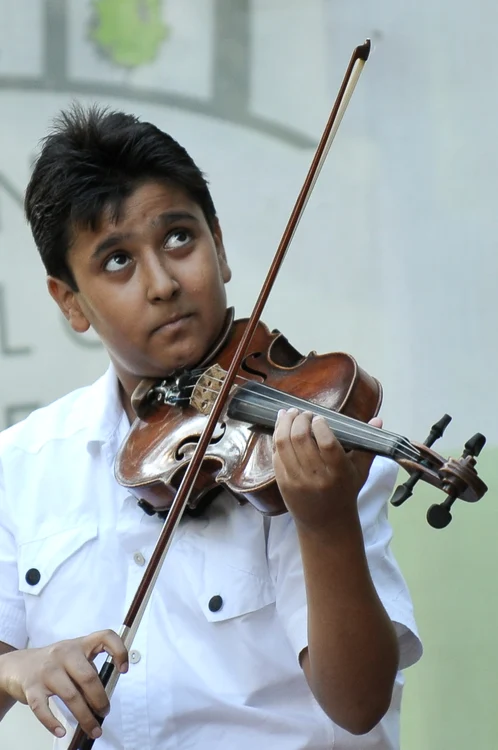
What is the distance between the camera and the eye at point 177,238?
124cm

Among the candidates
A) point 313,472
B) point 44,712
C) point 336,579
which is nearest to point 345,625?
point 336,579

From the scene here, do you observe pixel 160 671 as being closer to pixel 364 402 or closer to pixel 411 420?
pixel 364 402

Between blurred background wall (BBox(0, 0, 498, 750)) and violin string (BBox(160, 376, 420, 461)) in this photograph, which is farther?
blurred background wall (BBox(0, 0, 498, 750))

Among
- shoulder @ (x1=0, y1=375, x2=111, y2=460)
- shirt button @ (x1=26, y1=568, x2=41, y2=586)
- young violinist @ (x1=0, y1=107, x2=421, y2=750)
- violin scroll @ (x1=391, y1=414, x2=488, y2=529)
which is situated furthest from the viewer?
shoulder @ (x1=0, y1=375, x2=111, y2=460)

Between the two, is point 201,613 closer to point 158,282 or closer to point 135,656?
point 135,656

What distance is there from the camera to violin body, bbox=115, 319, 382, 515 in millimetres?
1073

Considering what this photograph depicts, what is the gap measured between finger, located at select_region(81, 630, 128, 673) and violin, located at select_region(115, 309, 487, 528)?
0.65 feet

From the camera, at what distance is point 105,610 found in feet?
4.14

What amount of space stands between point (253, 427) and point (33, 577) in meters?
0.37

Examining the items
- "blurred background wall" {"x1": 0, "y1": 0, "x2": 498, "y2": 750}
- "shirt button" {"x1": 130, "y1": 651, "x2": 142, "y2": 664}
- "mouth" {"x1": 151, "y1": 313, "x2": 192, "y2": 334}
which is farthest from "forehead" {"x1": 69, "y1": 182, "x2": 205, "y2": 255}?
"blurred background wall" {"x1": 0, "y1": 0, "x2": 498, "y2": 750}

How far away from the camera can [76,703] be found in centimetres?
96

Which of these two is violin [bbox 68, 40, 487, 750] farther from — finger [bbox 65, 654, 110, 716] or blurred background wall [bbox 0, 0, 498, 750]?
blurred background wall [bbox 0, 0, 498, 750]

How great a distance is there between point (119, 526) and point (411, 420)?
760mm

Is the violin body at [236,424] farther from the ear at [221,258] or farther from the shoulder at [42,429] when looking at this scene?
the shoulder at [42,429]
